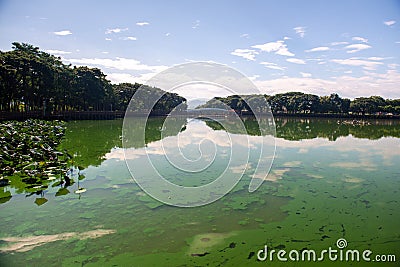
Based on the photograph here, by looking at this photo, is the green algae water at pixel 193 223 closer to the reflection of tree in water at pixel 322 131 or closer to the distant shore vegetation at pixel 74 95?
the distant shore vegetation at pixel 74 95

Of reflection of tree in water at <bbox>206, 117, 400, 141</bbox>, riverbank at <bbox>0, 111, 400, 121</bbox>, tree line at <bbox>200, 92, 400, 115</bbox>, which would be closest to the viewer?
reflection of tree in water at <bbox>206, 117, 400, 141</bbox>

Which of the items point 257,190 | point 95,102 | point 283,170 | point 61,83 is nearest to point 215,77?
point 257,190

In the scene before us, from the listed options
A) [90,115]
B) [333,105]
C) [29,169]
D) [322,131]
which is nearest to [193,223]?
[29,169]

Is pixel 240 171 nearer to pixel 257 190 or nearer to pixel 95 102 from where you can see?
pixel 257 190

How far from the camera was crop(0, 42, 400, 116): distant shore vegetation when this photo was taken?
23.8 metres

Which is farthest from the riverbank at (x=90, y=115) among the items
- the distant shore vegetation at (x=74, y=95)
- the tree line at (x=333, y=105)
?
the tree line at (x=333, y=105)

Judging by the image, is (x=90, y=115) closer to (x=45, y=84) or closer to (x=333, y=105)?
(x=45, y=84)

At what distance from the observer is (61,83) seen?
102ft

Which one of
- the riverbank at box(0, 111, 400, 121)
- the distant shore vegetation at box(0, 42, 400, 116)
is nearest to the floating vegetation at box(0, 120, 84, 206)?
the distant shore vegetation at box(0, 42, 400, 116)

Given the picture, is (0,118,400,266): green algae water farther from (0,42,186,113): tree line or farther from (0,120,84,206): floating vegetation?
(0,42,186,113): tree line

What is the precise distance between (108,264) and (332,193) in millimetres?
4867

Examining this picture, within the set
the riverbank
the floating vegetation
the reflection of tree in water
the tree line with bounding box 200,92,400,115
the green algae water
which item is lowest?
the green algae water

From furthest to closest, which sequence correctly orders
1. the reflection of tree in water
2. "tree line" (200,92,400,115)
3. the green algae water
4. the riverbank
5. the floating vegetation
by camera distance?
"tree line" (200,92,400,115), the riverbank, the reflection of tree in water, the floating vegetation, the green algae water

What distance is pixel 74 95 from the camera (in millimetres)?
33500
